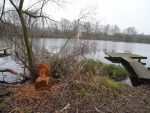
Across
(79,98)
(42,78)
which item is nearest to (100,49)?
(42,78)

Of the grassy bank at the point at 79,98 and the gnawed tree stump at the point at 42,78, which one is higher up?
the gnawed tree stump at the point at 42,78

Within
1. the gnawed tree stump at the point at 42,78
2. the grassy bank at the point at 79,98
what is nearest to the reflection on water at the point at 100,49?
the gnawed tree stump at the point at 42,78

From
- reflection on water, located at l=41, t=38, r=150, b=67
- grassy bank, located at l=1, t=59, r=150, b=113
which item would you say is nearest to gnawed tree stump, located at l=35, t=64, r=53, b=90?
grassy bank, located at l=1, t=59, r=150, b=113

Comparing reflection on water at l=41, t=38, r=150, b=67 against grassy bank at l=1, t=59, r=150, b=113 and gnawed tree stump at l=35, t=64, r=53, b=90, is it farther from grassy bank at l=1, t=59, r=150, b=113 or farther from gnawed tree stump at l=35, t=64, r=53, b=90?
grassy bank at l=1, t=59, r=150, b=113

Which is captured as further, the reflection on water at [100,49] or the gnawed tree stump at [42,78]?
the reflection on water at [100,49]

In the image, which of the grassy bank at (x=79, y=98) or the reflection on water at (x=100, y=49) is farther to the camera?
the reflection on water at (x=100, y=49)

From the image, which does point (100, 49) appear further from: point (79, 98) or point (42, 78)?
point (79, 98)

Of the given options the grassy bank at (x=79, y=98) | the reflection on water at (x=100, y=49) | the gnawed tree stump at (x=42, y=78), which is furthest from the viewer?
the reflection on water at (x=100, y=49)

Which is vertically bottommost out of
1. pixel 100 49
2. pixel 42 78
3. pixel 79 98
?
pixel 100 49

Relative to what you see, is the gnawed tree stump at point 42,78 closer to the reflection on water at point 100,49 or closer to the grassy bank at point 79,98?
the grassy bank at point 79,98

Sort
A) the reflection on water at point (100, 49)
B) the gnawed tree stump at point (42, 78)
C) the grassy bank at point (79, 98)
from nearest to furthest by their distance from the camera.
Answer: the grassy bank at point (79, 98)
the gnawed tree stump at point (42, 78)
the reflection on water at point (100, 49)

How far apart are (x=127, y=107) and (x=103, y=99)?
0.66m

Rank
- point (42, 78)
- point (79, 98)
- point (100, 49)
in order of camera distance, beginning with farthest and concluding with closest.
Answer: point (100, 49)
point (42, 78)
point (79, 98)

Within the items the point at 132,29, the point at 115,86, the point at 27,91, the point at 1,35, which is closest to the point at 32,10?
the point at 1,35
